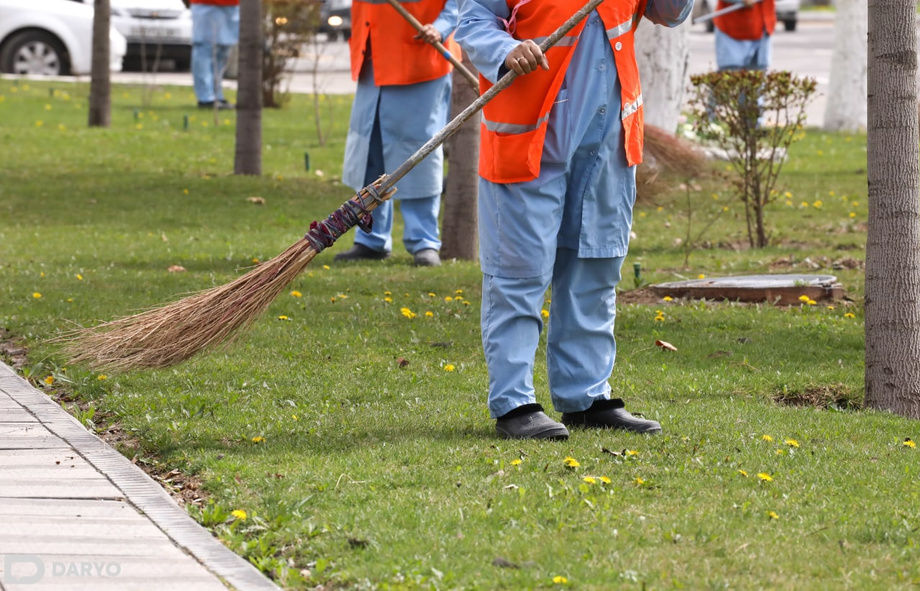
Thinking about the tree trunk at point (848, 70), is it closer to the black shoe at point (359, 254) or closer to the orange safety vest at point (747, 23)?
the orange safety vest at point (747, 23)

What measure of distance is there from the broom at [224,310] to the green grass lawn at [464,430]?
0.68 ft

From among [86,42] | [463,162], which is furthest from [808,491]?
[86,42]

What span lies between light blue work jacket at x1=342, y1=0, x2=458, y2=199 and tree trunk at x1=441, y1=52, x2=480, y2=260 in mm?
111

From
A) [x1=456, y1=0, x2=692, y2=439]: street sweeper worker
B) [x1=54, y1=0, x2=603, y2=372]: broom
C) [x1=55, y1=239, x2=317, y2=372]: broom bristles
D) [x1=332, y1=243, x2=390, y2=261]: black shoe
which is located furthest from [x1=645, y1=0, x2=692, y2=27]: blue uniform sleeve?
[x1=332, y1=243, x2=390, y2=261]: black shoe

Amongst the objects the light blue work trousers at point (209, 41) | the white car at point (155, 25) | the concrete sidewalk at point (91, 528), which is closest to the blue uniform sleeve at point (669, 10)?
the concrete sidewalk at point (91, 528)

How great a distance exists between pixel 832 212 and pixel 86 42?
11.3 metres

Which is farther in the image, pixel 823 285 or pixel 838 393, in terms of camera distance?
pixel 823 285

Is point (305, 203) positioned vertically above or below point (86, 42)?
below

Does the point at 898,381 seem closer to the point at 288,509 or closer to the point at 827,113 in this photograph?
the point at 288,509

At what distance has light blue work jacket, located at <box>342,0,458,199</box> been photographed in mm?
8211

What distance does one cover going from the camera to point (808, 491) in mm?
4066

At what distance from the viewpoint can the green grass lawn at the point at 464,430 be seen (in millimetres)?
3531

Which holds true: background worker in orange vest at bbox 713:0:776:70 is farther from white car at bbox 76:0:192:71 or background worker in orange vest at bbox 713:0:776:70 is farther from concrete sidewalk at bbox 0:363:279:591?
A: concrete sidewalk at bbox 0:363:279:591

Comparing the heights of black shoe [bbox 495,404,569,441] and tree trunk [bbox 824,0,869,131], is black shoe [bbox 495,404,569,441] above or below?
below
